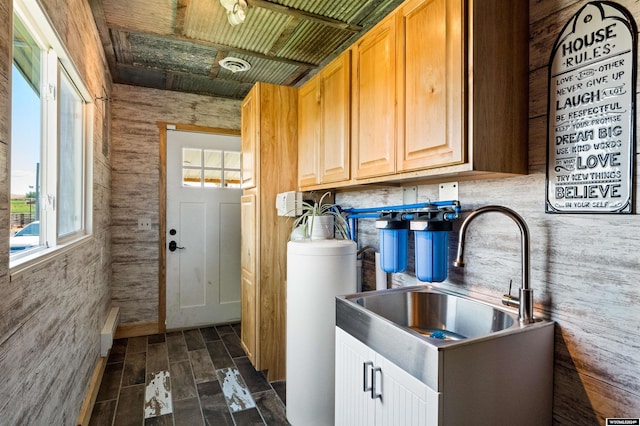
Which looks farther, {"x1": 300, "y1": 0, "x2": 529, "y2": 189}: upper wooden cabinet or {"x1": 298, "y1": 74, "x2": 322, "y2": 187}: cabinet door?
{"x1": 298, "y1": 74, "x2": 322, "y2": 187}: cabinet door

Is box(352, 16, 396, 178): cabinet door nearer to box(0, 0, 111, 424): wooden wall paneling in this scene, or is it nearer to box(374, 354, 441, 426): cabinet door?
box(374, 354, 441, 426): cabinet door

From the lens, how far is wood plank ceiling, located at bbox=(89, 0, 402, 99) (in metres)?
2.03

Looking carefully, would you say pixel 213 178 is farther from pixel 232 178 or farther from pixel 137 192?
pixel 137 192

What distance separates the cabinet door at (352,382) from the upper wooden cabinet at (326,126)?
0.89 meters

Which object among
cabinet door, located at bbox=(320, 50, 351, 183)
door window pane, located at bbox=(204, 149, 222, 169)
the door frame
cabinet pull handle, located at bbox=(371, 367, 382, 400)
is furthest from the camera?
door window pane, located at bbox=(204, 149, 222, 169)

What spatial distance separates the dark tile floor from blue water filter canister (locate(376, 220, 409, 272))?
1.20 meters

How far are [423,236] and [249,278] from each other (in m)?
1.63

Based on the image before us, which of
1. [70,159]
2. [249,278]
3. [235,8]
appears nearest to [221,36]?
[235,8]

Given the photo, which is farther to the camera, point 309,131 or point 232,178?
point 232,178

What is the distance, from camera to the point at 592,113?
43.7 inches

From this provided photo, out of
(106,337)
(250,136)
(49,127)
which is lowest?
(106,337)

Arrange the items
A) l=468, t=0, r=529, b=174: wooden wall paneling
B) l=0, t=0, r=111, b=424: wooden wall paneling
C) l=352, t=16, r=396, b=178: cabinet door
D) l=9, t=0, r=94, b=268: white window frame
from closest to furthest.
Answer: l=0, t=0, r=111, b=424: wooden wall paneling → l=468, t=0, r=529, b=174: wooden wall paneling → l=9, t=0, r=94, b=268: white window frame → l=352, t=16, r=396, b=178: cabinet door

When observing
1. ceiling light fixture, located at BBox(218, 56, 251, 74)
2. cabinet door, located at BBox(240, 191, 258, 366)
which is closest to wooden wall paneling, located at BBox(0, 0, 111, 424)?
ceiling light fixture, located at BBox(218, 56, 251, 74)

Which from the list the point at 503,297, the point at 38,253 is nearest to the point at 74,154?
the point at 38,253
